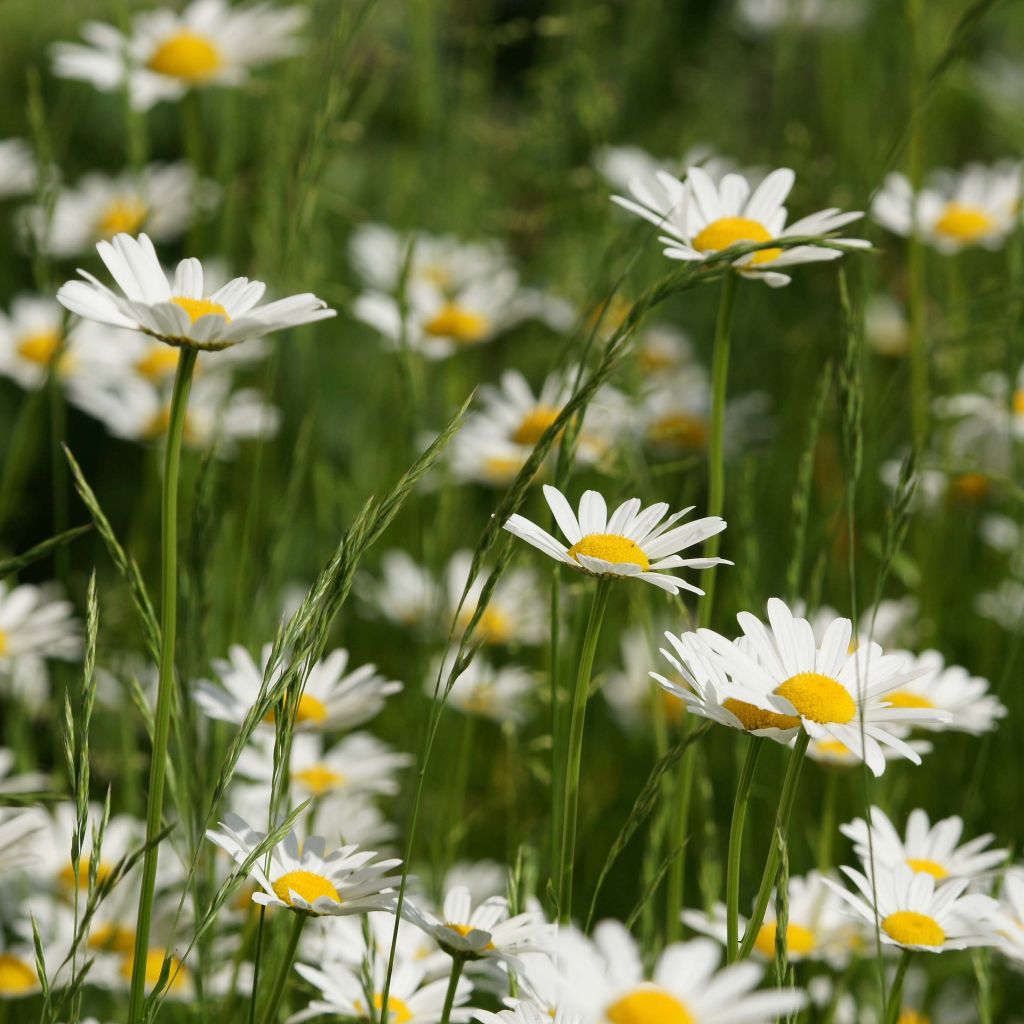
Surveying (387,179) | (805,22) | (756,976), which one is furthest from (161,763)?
(805,22)

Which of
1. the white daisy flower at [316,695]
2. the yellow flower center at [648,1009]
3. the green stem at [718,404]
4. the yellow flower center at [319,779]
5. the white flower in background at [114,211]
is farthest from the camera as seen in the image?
the white flower in background at [114,211]

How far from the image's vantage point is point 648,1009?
440 millimetres

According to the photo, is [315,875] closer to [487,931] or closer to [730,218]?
[487,931]

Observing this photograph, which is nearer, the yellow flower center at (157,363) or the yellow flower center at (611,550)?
the yellow flower center at (611,550)

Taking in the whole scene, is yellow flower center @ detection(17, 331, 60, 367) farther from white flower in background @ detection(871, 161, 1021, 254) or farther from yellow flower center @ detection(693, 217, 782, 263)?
yellow flower center @ detection(693, 217, 782, 263)

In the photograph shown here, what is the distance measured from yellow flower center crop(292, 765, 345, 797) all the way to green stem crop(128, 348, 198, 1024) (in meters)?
0.38

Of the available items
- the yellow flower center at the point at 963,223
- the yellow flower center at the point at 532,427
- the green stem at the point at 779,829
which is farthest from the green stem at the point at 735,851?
the yellow flower center at the point at 963,223

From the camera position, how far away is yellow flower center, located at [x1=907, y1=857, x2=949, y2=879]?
0.81 meters

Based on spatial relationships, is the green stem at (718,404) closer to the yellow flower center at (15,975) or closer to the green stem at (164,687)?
the green stem at (164,687)

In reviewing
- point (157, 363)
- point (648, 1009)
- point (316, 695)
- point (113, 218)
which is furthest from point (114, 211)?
point (648, 1009)

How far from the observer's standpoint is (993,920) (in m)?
0.72

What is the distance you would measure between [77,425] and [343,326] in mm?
417

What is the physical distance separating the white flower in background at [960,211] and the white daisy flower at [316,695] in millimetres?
→ 898

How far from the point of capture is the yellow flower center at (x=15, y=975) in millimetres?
870
